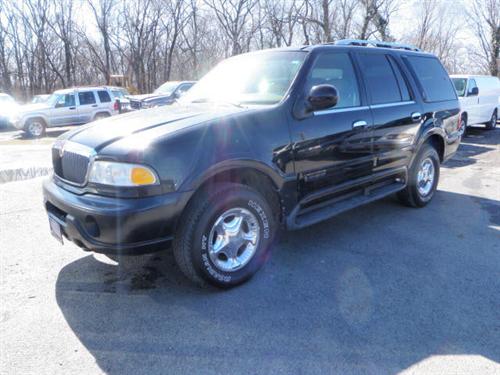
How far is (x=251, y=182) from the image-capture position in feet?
10.8

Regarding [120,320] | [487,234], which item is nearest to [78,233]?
[120,320]

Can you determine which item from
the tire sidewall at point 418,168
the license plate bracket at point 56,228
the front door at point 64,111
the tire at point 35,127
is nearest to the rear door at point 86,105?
the front door at point 64,111

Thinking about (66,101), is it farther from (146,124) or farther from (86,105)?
(146,124)

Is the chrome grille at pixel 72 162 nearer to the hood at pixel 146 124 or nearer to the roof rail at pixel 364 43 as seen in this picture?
the hood at pixel 146 124

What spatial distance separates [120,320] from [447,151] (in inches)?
192

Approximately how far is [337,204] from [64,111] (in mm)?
15270

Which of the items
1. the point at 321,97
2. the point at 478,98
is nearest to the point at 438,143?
the point at 321,97

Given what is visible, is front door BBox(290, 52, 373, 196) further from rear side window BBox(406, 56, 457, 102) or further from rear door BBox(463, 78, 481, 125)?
rear door BBox(463, 78, 481, 125)

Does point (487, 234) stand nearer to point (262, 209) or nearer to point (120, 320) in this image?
point (262, 209)

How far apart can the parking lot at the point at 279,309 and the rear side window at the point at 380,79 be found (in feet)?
4.84

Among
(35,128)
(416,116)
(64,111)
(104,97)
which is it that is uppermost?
(104,97)

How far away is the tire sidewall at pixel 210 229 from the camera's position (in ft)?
9.39

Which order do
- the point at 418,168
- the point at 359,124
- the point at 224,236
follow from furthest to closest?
1. the point at 418,168
2. the point at 359,124
3. the point at 224,236

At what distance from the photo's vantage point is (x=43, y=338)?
2.58 meters
